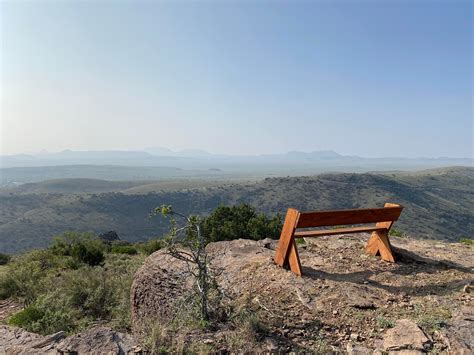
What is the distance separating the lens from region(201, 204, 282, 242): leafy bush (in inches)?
628

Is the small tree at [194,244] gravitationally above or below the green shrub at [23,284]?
above

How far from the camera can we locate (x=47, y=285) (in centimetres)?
805

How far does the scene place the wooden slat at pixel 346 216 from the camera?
541 cm

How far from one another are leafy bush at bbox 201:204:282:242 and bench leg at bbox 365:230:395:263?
8881 millimetres

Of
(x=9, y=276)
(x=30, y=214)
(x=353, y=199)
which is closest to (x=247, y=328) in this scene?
(x=9, y=276)

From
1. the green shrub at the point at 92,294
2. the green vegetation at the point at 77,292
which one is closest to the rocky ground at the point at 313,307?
the green vegetation at the point at 77,292

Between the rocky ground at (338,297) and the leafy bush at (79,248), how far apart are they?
6.59 metres

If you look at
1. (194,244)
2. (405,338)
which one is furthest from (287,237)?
(405,338)

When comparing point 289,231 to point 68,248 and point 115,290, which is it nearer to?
point 115,290

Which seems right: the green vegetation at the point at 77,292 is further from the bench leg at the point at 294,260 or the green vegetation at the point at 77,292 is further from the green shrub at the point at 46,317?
the bench leg at the point at 294,260

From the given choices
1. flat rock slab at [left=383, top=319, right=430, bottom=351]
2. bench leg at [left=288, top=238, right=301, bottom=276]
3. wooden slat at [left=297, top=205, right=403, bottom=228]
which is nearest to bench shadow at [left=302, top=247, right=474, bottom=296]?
bench leg at [left=288, top=238, right=301, bottom=276]

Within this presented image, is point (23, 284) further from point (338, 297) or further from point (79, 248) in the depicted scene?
point (338, 297)

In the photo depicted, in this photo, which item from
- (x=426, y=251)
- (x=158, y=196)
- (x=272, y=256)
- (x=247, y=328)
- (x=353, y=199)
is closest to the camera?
(x=247, y=328)

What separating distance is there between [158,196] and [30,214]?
41.8 metres
